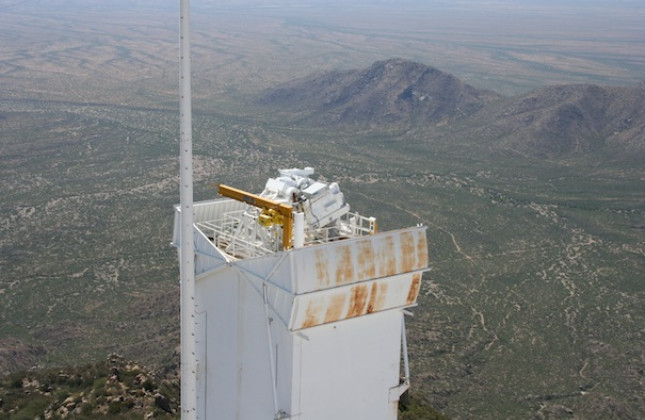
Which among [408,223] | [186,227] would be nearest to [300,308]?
[186,227]

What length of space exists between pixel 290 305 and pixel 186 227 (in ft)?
11.1

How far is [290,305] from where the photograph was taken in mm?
22875

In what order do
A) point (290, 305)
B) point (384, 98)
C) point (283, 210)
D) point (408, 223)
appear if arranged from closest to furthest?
1. point (290, 305)
2. point (283, 210)
3. point (408, 223)
4. point (384, 98)

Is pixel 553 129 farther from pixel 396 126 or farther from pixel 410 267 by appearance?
pixel 410 267

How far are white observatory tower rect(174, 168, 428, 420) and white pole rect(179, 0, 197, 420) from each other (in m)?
1.14

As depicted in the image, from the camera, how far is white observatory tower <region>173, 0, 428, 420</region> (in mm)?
23234

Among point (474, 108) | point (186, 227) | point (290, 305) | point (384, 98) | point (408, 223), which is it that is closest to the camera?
point (290, 305)

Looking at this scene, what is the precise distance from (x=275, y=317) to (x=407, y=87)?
4380 inches

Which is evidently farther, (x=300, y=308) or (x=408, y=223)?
(x=408, y=223)

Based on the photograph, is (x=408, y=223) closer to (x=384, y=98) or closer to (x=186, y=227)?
(x=186, y=227)

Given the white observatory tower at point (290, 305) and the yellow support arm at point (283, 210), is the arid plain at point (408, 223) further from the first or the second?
the yellow support arm at point (283, 210)

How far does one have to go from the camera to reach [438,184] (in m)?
91.2

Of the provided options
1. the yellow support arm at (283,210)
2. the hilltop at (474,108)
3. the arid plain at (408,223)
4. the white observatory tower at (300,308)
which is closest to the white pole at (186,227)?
the white observatory tower at (300,308)

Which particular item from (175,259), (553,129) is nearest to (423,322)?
(175,259)
